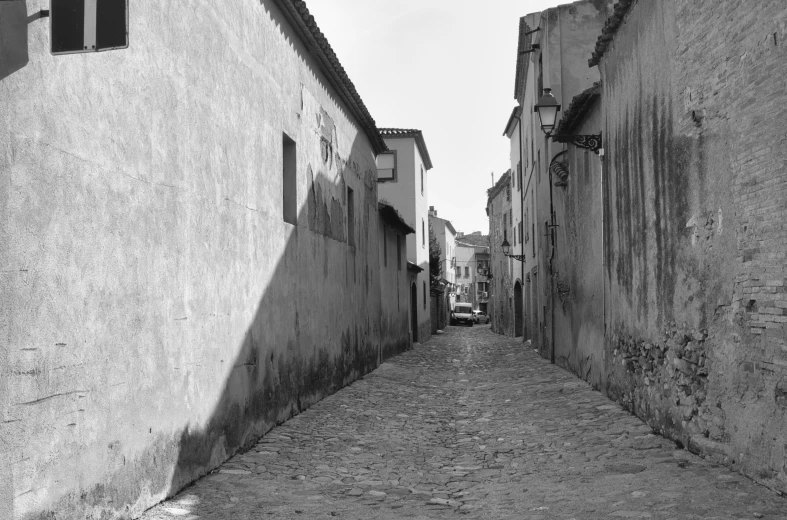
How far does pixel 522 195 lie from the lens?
2677cm

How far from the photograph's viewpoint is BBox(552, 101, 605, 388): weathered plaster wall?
10.9 meters

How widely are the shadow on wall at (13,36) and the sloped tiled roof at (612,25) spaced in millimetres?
6377

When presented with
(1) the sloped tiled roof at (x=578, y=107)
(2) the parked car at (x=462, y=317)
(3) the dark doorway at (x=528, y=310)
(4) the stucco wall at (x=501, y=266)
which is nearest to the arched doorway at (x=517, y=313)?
(4) the stucco wall at (x=501, y=266)

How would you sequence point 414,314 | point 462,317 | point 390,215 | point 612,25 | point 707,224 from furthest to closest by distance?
point 462,317, point 414,314, point 390,215, point 612,25, point 707,224

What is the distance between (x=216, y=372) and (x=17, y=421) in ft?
9.69

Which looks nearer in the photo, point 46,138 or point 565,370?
point 46,138

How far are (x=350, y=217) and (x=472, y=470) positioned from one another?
7736 mm

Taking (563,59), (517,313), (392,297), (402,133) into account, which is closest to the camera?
(563,59)

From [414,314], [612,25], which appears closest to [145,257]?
[612,25]

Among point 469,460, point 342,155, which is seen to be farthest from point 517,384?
point 469,460

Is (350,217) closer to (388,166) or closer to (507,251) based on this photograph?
(507,251)

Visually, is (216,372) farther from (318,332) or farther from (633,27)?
(633,27)

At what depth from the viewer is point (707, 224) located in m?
6.14

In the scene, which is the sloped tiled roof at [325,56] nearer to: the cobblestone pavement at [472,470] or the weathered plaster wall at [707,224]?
the weathered plaster wall at [707,224]
